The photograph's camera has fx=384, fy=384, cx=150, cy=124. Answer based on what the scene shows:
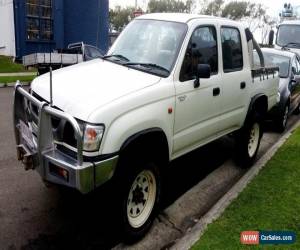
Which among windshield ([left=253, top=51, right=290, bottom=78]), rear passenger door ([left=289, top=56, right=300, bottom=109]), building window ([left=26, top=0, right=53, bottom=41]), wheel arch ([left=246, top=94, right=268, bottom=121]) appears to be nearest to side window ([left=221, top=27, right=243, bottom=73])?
wheel arch ([left=246, top=94, right=268, bottom=121])

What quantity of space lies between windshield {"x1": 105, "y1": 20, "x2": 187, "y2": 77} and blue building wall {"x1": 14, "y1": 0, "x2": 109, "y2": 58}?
62.1ft

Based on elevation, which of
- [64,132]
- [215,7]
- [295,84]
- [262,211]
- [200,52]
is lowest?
[262,211]

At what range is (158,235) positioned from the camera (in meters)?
4.12

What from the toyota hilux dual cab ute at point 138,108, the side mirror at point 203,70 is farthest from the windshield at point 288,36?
the side mirror at point 203,70

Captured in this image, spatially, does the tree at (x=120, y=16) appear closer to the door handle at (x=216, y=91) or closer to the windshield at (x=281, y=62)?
the windshield at (x=281, y=62)

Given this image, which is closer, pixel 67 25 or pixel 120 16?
pixel 67 25

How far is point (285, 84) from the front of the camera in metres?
9.05

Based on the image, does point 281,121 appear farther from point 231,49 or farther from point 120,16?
Result: point 120,16

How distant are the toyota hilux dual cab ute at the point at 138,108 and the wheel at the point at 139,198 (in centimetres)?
1

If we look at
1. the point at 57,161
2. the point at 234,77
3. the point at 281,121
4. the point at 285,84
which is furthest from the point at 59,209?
the point at 285,84

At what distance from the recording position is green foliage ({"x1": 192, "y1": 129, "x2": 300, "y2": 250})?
381cm

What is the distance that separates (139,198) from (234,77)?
2356 millimetres

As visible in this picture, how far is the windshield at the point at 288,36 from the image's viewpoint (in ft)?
53.7

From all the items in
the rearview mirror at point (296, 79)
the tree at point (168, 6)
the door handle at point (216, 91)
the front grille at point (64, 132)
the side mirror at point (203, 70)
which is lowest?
the rearview mirror at point (296, 79)
